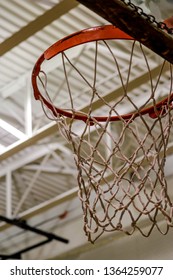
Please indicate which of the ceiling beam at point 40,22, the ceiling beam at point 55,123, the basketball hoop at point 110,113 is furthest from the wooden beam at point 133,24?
the ceiling beam at point 55,123

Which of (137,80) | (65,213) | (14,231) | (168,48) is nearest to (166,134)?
(168,48)

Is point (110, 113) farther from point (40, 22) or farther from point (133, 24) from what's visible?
point (40, 22)

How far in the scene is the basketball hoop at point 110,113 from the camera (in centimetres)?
387

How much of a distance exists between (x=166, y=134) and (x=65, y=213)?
569cm

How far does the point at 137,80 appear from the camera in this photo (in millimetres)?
5520

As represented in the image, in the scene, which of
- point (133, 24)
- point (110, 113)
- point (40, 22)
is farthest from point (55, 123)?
point (133, 24)

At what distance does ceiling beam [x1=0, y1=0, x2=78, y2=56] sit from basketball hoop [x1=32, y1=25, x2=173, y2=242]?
1.23 feet

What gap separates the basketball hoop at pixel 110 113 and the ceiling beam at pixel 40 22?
0.37m

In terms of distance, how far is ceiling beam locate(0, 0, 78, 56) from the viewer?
4.71 metres

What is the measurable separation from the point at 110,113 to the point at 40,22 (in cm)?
136

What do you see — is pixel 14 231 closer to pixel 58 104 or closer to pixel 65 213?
pixel 65 213

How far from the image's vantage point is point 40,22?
4.87m

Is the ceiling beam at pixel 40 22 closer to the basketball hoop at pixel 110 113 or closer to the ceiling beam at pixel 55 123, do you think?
the basketball hoop at pixel 110 113
